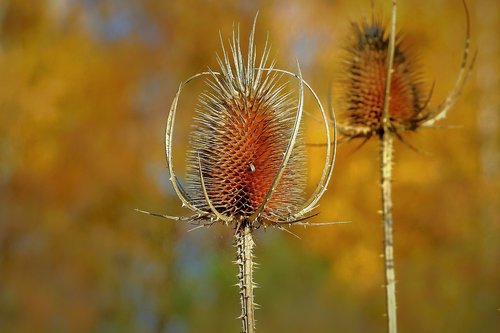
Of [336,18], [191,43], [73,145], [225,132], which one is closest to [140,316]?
[73,145]

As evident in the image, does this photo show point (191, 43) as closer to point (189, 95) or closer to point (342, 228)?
point (189, 95)

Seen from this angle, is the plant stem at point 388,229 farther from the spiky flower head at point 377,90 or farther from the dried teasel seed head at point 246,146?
the dried teasel seed head at point 246,146

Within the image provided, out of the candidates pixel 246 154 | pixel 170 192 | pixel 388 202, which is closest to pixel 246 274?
pixel 246 154

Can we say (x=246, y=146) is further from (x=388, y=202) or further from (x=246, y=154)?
(x=388, y=202)

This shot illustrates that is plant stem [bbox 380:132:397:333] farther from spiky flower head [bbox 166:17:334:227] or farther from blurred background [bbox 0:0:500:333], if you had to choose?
blurred background [bbox 0:0:500:333]

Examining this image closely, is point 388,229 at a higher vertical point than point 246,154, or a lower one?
lower

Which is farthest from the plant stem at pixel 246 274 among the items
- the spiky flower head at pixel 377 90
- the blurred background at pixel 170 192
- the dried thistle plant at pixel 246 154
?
the blurred background at pixel 170 192
